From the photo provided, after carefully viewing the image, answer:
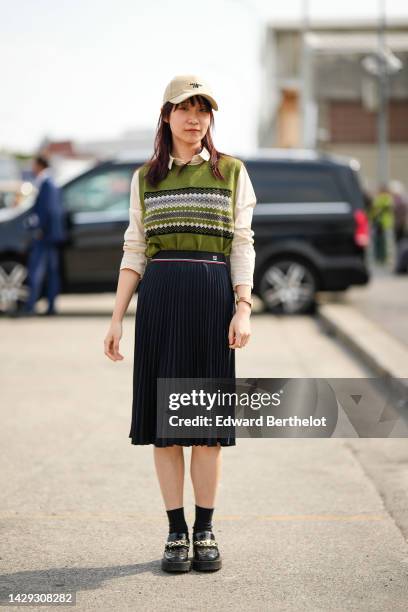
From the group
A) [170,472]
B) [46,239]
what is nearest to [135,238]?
[170,472]

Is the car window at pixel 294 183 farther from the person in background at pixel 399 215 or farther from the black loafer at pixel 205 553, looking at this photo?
the person in background at pixel 399 215

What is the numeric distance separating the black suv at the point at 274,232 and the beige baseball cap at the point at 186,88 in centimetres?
1021

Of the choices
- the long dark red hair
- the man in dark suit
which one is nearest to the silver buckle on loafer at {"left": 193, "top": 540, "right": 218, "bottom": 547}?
the long dark red hair

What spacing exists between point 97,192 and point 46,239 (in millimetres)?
926

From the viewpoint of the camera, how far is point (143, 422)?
4566 millimetres

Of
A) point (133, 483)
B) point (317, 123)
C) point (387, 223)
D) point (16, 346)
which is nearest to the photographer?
point (133, 483)

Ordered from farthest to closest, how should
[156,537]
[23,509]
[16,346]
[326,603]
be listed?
[16,346], [23,509], [156,537], [326,603]

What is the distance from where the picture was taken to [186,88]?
449cm

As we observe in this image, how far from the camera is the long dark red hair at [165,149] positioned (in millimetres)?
4555

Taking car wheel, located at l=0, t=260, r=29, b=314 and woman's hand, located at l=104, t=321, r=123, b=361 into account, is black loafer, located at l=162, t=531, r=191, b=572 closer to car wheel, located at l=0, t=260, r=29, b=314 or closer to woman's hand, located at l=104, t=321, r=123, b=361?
woman's hand, located at l=104, t=321, r=123, b=361

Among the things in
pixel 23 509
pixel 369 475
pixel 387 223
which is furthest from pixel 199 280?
pixel 387 223

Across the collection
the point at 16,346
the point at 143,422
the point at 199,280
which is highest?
the point at 199,280

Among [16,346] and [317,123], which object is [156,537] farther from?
[317,123]

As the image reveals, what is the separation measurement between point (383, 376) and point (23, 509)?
14.4ft
